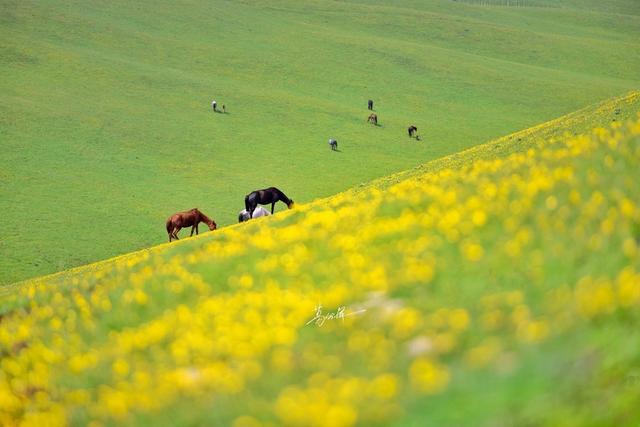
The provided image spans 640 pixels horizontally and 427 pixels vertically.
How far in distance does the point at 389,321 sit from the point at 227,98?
69.7 m

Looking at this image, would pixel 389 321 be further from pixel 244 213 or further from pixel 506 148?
pixel 244 213

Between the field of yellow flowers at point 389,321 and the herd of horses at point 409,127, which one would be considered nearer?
the field of yellow flowers at point 389,321

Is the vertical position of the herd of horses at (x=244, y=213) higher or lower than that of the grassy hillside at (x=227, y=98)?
lower

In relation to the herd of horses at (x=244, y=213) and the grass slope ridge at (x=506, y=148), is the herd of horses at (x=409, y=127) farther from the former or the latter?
the grass slope ridge at (x=506, y=148)

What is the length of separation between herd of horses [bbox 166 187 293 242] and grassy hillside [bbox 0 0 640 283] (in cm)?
631

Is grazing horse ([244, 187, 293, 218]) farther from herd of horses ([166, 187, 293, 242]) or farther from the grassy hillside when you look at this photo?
the grassy hillside

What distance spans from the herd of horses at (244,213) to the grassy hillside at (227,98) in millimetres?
6309

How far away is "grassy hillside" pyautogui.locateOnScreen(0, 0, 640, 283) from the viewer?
47.8 meters

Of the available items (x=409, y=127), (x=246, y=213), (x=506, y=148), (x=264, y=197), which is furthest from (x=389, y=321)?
(x=409, y=127)

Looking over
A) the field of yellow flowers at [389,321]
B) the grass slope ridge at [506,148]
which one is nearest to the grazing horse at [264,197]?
the grass slope ridge at [506,148]

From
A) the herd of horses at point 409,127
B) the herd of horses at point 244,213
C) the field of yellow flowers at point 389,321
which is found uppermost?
the herd of horses at point 409,127

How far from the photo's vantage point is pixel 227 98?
75.1 meters

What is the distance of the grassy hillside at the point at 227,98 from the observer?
47.8 m

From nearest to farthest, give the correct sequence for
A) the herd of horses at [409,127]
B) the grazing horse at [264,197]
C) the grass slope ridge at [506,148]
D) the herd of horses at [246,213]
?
the grass slope ridge at [506,148]
the herd of horses at [246,213]
the grazing horse at [264,197]
the herd of horses at [409,127]
